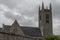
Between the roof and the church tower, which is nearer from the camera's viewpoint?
the roof

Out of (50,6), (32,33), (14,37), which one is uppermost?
(50,6)

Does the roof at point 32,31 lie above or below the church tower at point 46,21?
below

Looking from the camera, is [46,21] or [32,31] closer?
[32,31]

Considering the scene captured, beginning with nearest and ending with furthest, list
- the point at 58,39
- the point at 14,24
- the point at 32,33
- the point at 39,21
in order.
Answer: the point at 58,39 → the point at 14,24 → the point at 32,33 → the point at 39,21

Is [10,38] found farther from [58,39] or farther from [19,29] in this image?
[19,29]

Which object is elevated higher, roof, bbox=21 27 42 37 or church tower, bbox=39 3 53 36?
church tower, bbox=39 3 53 36

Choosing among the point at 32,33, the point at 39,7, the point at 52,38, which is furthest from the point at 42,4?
the point at 52,38

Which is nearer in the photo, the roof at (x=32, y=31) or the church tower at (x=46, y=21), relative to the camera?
the roof at (x=32, y=31)

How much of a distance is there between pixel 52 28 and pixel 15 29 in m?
14.6

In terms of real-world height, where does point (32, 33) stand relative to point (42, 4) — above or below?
below

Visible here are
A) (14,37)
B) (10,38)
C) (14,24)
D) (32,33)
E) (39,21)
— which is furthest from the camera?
(39,21)

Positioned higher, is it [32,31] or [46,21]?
[46,21]

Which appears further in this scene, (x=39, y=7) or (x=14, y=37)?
(x=39, y=7)

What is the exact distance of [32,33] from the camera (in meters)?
62.9
